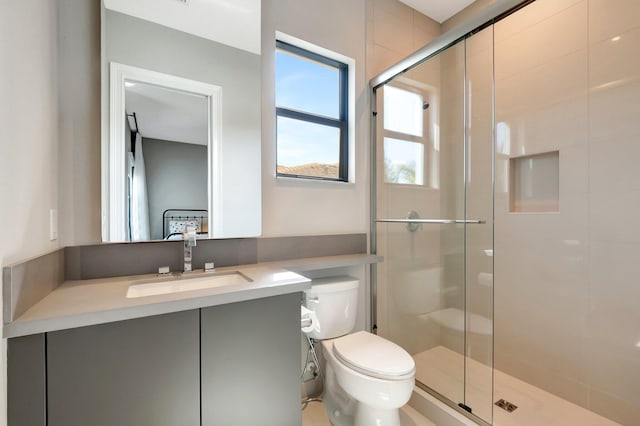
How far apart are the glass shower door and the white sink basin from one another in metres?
1.11

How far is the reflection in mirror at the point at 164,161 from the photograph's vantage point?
128 centimetres

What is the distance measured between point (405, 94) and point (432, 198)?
74cm

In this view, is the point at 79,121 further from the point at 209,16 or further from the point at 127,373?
the point at 127,373

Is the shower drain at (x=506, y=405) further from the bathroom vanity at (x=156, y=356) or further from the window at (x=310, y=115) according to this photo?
the window at (x=310, y=115)

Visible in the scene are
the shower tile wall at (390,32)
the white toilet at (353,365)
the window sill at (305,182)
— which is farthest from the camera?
the shower tile wall at (390,32)

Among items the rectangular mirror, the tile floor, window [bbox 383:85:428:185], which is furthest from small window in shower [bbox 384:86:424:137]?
the tile floor

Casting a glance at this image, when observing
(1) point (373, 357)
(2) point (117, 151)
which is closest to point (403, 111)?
(1) point (373, 357)

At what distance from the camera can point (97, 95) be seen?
123 centimetres

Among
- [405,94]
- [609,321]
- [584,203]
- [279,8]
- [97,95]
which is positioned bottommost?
[609,321]

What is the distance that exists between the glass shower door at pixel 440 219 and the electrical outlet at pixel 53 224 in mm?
1730

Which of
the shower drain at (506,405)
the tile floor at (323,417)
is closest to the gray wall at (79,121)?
the tile floor at (323,417)

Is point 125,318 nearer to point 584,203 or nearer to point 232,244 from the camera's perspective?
point 232,244

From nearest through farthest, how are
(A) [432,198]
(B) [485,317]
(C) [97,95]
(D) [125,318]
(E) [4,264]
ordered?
(E) [4,264], (D) [125,318], (C) [97,95], (B) [485,317], (A) [432,198]

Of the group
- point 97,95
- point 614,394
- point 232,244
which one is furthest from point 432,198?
point 97,95
